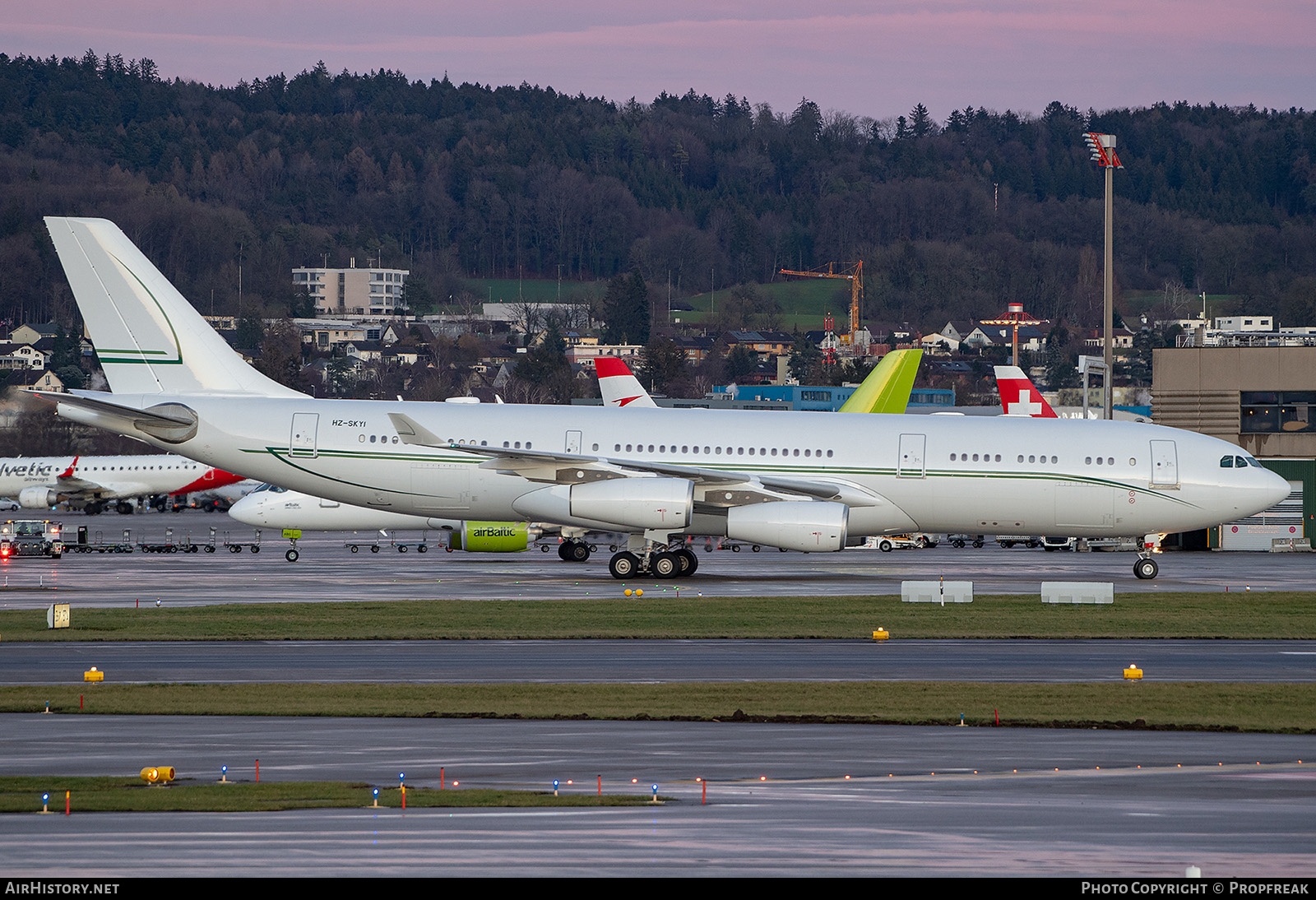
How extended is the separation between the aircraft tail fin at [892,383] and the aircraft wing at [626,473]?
51.3ft

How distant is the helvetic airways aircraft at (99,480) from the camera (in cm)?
9538

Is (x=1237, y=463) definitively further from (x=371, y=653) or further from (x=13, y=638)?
(x=13, y=638)

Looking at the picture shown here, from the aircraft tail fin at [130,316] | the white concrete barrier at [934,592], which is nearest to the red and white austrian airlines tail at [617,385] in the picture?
the aircraft tail fin at [130,316]

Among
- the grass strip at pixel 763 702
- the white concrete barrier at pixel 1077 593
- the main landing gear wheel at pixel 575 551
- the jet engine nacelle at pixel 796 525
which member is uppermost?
the jet engine nacelle at pixel 796 525

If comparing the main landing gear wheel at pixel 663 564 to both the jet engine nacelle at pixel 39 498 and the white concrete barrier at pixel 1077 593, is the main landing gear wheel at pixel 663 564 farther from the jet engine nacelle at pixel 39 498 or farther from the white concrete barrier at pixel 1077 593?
the jet engine nacelle at pixel 39 498

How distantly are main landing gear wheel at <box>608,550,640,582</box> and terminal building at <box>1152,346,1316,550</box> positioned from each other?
106 ft

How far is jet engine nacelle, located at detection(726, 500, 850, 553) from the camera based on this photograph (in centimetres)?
3872

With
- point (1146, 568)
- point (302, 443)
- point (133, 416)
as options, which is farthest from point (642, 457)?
point (1146, 568)

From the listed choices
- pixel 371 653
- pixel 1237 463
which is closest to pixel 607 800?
pixel 371 653

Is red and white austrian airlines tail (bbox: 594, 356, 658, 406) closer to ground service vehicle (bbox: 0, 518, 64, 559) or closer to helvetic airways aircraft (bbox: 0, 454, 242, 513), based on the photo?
ground service vehicle (bbox: 0, 518, 64, 559)

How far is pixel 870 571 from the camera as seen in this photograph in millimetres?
45562

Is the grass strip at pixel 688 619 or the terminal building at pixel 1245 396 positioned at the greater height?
the terminal building at pixel 1245 396

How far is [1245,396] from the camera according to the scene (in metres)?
66.1

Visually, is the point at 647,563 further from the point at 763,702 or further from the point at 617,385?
the point at 763,702
